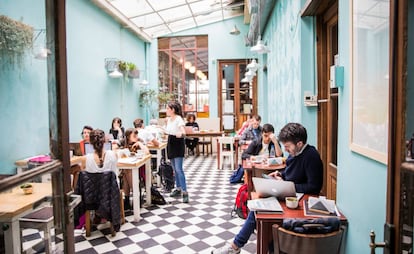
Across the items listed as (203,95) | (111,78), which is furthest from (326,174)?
(203,95)

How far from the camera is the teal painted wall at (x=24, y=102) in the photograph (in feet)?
5.24

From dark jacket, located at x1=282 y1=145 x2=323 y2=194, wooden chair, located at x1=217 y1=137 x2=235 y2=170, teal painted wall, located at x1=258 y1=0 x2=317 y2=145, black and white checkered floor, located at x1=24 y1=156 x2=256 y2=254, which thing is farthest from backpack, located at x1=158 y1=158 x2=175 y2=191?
dark jacket, located at x1=282 y1=145 x2=323 y2=194

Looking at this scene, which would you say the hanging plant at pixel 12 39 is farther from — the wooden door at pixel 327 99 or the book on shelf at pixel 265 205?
the wooden door at pixel 327 99

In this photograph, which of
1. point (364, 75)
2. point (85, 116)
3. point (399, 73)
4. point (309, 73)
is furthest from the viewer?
point (85, 116)

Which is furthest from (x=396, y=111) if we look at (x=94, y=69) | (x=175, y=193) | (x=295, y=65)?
(x=94, y=69)

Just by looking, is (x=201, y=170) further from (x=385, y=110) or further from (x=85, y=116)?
(x=385, y=110)

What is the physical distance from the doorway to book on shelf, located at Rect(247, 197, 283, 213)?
8.62 meters

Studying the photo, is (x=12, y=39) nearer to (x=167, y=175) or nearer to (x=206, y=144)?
(x=167, y=175)

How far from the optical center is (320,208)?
2.21m

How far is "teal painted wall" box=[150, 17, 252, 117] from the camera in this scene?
435 inches

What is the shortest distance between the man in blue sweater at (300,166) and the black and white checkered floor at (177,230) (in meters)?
0.55

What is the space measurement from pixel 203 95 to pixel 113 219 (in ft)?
27.3

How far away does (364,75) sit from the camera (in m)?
1.72

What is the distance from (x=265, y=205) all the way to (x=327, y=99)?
5.67ft
